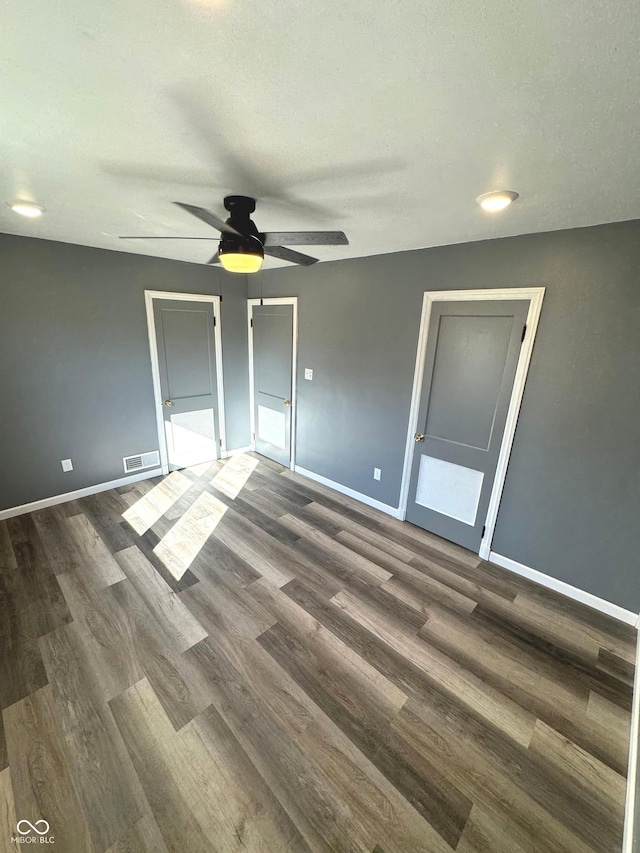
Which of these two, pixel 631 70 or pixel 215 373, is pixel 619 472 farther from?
pixel 215 373

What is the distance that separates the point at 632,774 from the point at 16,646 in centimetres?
311

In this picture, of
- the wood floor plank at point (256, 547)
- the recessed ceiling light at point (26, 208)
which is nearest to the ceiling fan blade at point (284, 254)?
the recessed ceiling light at point (26, 208)

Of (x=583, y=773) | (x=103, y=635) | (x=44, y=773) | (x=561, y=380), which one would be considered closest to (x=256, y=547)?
(x=103, y=635)

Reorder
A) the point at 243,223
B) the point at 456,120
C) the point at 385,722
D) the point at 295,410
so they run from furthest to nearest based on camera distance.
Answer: the point at 295,410 < the point at 243,223 < the point at 385,722 < the point at 456,120

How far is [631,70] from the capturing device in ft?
2.81

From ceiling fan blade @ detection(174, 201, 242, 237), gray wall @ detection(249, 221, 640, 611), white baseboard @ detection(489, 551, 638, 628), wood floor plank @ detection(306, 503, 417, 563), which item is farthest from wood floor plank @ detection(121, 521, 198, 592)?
white baseboard @ detection(489, 551, 638, 628)

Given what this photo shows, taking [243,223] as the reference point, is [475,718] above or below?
below

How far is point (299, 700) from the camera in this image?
163 centimetres

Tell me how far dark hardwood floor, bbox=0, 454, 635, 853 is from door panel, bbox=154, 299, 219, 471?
1489 millimetres

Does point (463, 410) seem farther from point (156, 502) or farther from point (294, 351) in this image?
point (156, 502)

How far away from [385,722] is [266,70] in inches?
101

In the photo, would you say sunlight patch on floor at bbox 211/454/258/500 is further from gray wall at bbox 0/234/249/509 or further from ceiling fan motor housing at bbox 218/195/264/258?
ceiling fan motor housing at bbox 218/195/264/258

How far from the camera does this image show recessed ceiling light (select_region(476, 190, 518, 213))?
1576mm

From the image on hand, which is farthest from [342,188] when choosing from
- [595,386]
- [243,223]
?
[595,386]
